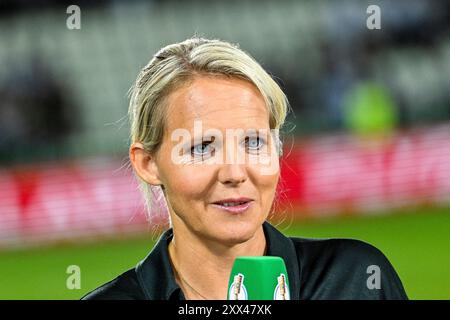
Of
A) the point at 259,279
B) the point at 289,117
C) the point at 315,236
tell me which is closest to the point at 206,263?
the point at 259,279

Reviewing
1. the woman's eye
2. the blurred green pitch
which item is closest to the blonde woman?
the woman's eye

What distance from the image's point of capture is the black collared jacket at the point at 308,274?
197 cm

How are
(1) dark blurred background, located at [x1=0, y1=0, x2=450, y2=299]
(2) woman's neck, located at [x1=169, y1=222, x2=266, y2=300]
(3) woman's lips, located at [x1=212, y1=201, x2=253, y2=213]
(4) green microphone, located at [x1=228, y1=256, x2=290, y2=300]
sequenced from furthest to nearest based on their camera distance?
1. (1) dark blurred background, located at [x1=0, y1=0, x2=450, y2=299]
2. (2) woman's neck, located at [x1=169, y1=222, x2=266, y2=300]
3. (3) woman's lips, located at [x1=212, y1=201, x2=253, y2=213]
4. (4) green microphone, located at [x1=228, y1=256, x2=290, y2=300]

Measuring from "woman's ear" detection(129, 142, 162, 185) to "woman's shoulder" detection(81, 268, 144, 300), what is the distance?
209mm

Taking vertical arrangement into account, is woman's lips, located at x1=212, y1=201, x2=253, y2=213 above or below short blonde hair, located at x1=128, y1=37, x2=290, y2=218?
below

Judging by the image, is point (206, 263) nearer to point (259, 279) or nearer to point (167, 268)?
point (167, 268)

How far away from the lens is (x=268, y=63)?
8406mm

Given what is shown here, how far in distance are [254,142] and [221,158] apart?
0.07m

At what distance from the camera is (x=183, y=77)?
75.0 inches

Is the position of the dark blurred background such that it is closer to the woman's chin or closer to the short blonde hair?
the short blonde hair

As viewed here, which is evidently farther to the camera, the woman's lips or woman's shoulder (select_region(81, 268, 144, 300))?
woman's shoulder (select_region(81, 268, 144, 300))

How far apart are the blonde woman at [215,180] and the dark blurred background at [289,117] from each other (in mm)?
4787

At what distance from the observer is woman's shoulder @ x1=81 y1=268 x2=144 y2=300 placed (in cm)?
195

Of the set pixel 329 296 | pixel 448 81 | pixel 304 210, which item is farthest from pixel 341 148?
pixel 329 296
